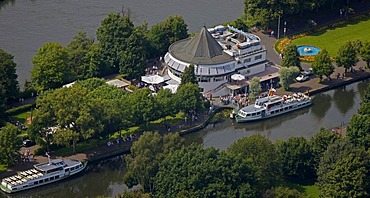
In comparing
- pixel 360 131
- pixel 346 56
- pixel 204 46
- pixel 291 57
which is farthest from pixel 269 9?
pixel 360 131

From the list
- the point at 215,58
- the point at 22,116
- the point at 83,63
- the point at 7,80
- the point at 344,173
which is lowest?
the point at 344,173

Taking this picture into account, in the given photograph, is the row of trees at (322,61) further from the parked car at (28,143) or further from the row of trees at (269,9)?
the parked car at (28,143)

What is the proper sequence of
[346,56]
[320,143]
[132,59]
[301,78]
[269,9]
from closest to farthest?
[320,143] < [132,59] < [301,78] < [346,56] < [269,9]

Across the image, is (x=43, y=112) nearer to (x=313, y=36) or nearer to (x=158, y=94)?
(x=158, y=94)

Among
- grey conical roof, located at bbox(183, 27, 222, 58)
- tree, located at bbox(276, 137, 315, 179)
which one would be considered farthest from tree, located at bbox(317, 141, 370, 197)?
grey conical roof, located at bbox(183, 27, 222, 58)

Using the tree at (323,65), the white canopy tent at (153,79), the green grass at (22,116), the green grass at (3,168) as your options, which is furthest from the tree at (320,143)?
the green grass at (22,116)

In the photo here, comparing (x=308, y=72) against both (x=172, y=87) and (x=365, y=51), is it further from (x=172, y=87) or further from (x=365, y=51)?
(x=172, y=87)
